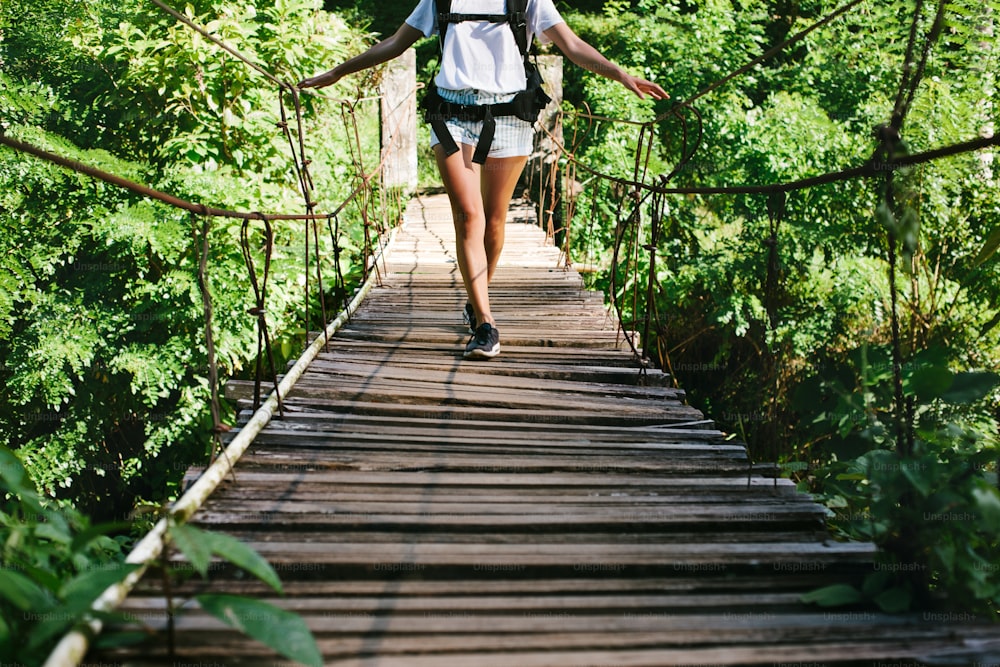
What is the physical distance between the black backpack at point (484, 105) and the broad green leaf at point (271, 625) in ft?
5.39

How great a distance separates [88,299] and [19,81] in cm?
156

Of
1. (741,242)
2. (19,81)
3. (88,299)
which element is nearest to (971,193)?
(741,242)

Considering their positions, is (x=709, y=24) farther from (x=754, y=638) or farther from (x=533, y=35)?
(x=754, y=638)

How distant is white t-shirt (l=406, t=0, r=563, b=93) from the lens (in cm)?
247

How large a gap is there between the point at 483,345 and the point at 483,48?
92cm

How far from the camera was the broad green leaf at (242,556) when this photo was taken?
1.14 m

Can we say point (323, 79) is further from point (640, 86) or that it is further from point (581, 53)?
point (640, 86)

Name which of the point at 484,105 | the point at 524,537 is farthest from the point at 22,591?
the point at 484,105

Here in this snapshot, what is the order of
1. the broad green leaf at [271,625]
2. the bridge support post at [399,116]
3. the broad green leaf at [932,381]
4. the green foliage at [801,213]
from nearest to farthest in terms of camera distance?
the broad green leaf at [271,625], the broad green leaf at [932,381], the green foliage at [801,213], the bridge support post at [399,116]

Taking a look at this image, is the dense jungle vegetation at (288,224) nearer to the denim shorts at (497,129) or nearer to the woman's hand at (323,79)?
the denim shorts at (497,129)

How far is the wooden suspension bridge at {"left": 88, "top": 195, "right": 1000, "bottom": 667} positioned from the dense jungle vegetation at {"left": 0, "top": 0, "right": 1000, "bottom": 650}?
2.60 feet

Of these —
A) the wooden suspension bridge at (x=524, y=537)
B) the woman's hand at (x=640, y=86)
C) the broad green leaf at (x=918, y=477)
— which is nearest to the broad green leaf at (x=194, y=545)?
the wooden suspension bridge at (x=524, y=537)

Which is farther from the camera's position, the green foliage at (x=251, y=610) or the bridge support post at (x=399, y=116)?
the bridge support post at (x=399, y=116)

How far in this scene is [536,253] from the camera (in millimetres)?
4949
